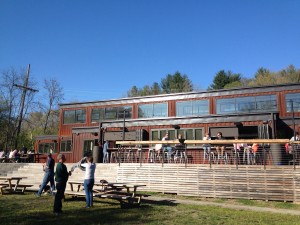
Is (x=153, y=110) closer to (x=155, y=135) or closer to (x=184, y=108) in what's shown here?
(x=184, y=108)

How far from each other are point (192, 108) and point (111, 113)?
7.56 metres

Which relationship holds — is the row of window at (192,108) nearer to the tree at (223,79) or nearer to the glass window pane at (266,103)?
the glass window pane at (266,103)

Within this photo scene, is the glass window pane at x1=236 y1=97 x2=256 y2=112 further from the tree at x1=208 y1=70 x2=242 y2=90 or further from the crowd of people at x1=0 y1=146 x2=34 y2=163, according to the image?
the tree at x1=208 y1=70 x2=242 y2=90

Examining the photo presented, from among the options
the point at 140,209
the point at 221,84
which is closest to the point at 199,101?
the point at 140,209

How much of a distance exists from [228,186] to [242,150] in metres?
3.29

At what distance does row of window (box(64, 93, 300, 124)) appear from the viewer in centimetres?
2164

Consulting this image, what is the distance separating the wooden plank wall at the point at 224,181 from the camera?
11617mm

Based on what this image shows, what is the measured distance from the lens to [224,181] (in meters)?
12.5

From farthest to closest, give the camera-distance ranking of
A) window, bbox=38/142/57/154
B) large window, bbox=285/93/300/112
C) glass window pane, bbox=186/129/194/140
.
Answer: window, bbox=38/142/57/154
glass window pane, bbox=186/129/194/140
large window, bbox=285/93/300/112

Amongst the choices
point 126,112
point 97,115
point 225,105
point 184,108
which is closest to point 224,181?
point 225,105

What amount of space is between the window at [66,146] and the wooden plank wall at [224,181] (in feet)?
50.6

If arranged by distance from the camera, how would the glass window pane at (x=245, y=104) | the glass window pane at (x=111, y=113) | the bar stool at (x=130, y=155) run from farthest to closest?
1. the glass window pane at (x=111, y=113)
2. the glass window pane at (x=245, y=104)
3. the bar stool at (x=130, y=155)

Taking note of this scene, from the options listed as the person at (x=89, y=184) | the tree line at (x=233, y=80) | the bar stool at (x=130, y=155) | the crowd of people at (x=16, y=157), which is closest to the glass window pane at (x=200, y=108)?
the bar stool at (x=130, y=155)

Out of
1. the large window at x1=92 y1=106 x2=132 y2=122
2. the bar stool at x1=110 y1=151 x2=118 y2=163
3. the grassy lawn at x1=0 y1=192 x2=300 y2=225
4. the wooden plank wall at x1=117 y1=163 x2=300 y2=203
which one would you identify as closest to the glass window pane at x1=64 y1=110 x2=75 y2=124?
the large window at x1=92 y1=106 x2=132 y2=122
